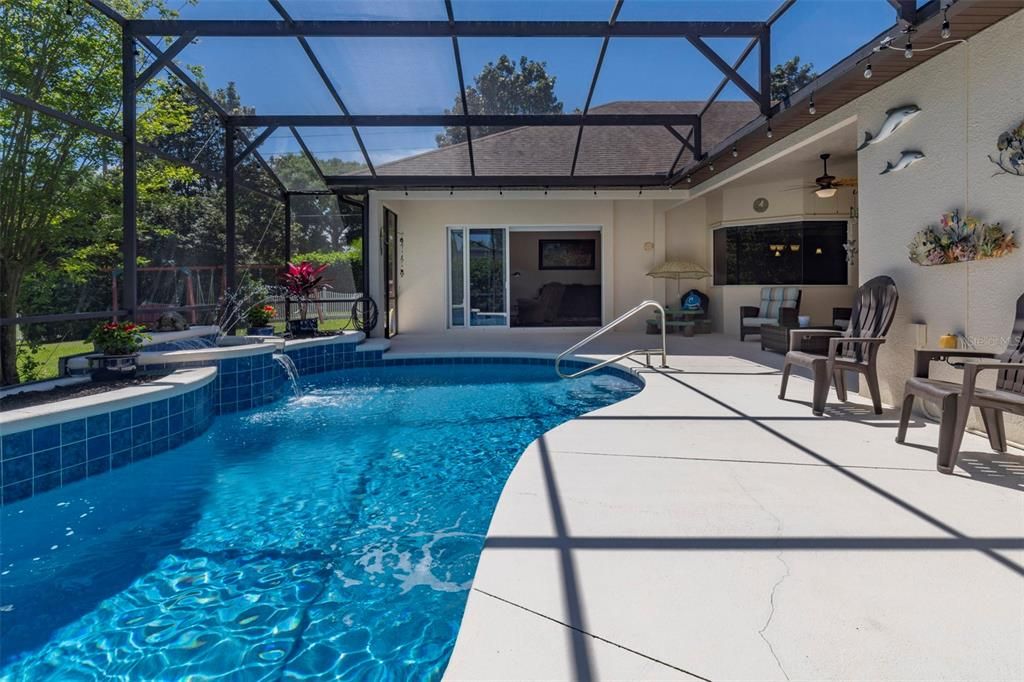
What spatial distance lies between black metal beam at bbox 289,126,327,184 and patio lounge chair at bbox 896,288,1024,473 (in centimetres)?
839

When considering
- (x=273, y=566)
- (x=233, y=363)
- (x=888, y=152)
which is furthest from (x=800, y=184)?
(x=273, y=566)

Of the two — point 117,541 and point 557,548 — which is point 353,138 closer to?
point 117,541

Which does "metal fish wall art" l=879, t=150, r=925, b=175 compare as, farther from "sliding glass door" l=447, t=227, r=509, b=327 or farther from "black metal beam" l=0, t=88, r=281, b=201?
"sliding glass door" l=447, t=227, r=509, b=327

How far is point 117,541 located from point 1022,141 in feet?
17.8

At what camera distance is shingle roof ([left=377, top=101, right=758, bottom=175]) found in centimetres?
954

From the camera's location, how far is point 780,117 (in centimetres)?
577

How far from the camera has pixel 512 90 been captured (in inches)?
291

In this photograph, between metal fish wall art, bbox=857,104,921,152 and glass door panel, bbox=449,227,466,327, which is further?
glass door panel, bbox=449,227,466,327

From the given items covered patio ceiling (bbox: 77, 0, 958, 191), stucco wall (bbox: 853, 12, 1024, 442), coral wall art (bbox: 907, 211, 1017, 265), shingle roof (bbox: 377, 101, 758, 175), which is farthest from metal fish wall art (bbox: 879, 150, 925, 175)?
shingle roof (bbox: 377, 101, 758, 175)

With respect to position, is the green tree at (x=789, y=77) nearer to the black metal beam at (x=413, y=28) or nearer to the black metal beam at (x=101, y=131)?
the black metal beam at (x=413, y=28)

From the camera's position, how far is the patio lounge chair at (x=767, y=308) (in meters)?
9.94

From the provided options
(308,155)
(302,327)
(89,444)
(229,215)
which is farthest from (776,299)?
(89,444)

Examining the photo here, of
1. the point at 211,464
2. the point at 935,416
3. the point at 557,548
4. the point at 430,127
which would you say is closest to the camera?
the point at 557,548

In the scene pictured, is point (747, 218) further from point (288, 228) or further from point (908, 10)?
point (288, 228)
